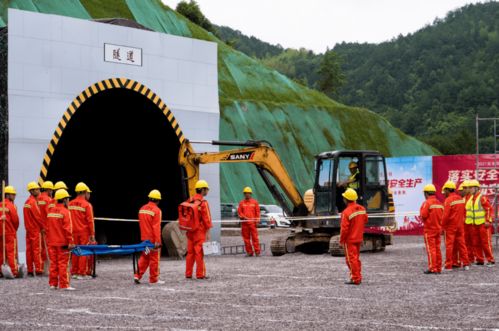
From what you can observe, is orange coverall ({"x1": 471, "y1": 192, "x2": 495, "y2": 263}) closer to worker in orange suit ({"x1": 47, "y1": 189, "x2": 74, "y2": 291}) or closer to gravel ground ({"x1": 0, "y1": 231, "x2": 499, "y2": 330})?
gravel ground ({"x1": 0, "y1": 231, "x2": 499, "y2": 330})

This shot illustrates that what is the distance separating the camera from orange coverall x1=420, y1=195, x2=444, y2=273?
55.1 feet

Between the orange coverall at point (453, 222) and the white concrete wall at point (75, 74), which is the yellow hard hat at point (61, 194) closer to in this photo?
the white concrete wall at point (75, 74)

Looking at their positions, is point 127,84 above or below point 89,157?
above

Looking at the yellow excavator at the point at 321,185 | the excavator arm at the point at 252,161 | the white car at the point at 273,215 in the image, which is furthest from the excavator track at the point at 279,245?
the white car at the point at 273,215

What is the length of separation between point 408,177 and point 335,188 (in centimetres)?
1296

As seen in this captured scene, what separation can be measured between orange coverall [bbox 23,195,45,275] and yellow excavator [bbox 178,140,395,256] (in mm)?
6204

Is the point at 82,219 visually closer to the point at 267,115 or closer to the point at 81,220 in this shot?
the point at 81,220

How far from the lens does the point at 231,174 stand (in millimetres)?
59688

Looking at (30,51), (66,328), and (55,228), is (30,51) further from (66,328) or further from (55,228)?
(66,328)

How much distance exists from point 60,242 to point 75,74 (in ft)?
26.6

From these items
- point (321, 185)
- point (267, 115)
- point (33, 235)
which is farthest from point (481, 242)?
point (267, 115)

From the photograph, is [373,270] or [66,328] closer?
[66,328]

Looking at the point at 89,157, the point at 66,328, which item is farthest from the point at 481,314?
the point at 89,157

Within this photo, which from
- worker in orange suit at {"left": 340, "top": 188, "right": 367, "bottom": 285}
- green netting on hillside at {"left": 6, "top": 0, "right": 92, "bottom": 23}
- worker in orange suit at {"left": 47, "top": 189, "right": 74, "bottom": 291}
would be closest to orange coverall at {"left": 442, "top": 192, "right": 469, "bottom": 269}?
worker in orange suit at {"left": 340, "top": 188, "right": 367, "bottom": 285}
